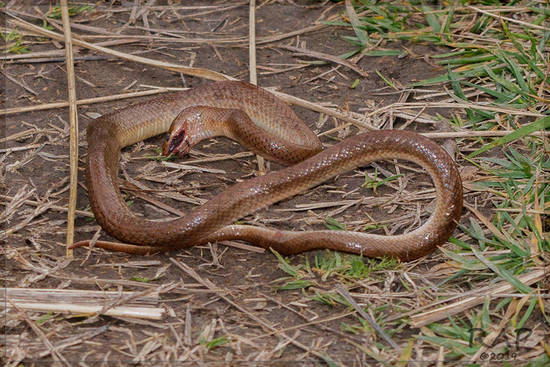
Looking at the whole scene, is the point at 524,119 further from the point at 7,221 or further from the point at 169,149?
the point at 7,221

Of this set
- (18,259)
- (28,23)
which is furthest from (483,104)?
(28,23)

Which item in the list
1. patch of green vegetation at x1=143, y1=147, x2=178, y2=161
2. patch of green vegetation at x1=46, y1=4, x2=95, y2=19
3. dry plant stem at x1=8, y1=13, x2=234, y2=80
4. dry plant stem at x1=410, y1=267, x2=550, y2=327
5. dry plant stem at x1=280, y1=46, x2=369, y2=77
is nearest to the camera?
dry plant stem at x1=410, y1=267, x2=550, y2=327

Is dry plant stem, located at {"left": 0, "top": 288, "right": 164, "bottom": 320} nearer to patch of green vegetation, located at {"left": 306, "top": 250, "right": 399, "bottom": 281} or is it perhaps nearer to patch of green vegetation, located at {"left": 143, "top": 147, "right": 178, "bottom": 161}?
patch of green vegetation, located at {"left": 306, "top": 250, "right": 399, "bottom": 281}

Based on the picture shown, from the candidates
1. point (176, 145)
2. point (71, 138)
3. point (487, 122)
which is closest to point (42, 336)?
point (71, 138)

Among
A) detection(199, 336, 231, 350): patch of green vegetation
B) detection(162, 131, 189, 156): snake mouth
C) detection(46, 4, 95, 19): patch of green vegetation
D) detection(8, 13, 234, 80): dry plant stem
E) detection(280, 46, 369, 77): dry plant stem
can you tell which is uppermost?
detection(46, 4, 95, 19): patch of green vegetation

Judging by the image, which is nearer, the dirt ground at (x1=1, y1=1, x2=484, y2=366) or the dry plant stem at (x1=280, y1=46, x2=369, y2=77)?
the dirt ground at (x1=1, y1=1, x2=484, y2=366)

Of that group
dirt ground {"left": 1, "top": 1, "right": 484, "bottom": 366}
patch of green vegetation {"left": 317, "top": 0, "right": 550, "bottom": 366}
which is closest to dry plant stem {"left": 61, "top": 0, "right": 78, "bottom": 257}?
dirt ground {"left": 1, "top": 1, "right": 484, "bottom": 366}

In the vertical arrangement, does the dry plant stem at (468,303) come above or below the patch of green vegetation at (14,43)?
below

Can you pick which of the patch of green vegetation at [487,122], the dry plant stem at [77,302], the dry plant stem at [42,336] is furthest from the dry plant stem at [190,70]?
the dry plant stem at [42,336]

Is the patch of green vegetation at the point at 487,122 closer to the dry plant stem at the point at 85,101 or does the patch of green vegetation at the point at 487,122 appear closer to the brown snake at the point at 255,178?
the brown snake at the point at 255,178
